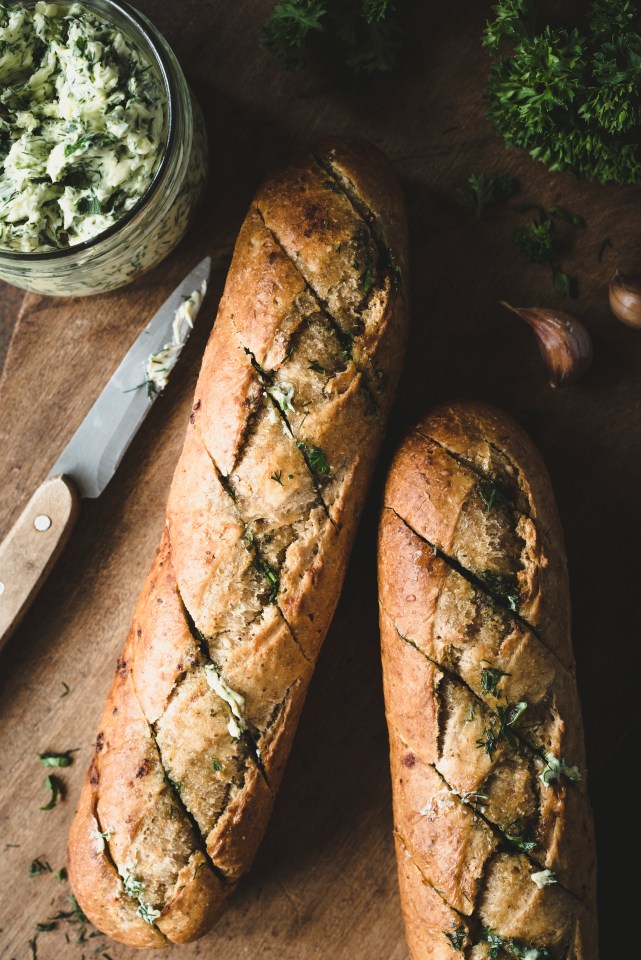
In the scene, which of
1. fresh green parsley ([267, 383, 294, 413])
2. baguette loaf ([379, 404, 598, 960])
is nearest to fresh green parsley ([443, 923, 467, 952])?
baguette loaf ([379, 404, 598, 960])

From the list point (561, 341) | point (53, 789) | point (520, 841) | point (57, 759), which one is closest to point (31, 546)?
point (57, 759)

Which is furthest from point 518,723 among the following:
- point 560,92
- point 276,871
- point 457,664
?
point 560,92

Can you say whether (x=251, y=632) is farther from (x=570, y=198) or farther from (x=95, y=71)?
(x=570, y=198)

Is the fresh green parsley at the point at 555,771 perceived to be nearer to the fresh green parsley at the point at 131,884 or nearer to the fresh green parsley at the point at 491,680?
the fresh green parsley at the point at 491,680

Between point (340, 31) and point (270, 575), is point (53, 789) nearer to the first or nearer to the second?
point (270, 575)

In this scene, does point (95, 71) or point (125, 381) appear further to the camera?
point (125, 381)

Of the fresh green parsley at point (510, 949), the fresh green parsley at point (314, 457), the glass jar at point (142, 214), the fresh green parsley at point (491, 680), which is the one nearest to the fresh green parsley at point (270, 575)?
the fresh green parsley at point (314, 457)

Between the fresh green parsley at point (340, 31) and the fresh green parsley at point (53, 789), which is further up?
the fresh green parsley at point (340, 31)
